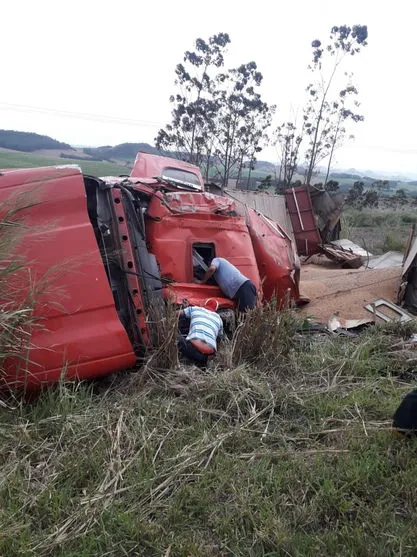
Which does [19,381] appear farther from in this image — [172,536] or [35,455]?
[172,536]

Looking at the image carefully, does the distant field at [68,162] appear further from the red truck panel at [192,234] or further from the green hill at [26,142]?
the green hill at [26,142]

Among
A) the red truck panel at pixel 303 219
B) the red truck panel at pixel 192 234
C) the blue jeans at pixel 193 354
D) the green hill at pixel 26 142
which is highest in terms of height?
the red truck panel at pixel 192 234

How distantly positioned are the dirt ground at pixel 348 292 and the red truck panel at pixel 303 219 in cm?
324

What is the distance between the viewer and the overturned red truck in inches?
121

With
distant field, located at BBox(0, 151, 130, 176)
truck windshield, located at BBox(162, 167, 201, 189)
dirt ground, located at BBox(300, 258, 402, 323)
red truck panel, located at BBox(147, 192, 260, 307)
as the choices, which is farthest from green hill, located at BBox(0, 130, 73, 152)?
red truck panel, located at BBox(147, 192, 260, 307)

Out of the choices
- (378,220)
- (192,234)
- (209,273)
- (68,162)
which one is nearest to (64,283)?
(209,273)

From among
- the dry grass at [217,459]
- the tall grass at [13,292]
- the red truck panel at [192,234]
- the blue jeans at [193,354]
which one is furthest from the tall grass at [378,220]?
the tall grass at [13,292]

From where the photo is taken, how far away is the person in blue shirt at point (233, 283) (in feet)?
13.2

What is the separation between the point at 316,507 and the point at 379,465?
423 mm

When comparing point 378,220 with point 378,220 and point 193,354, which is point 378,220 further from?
point 193,354

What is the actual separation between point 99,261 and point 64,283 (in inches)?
10.4

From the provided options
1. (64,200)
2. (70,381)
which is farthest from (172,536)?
(64,200)

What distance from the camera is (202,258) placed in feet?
14.7

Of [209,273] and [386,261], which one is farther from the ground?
[209,273]
